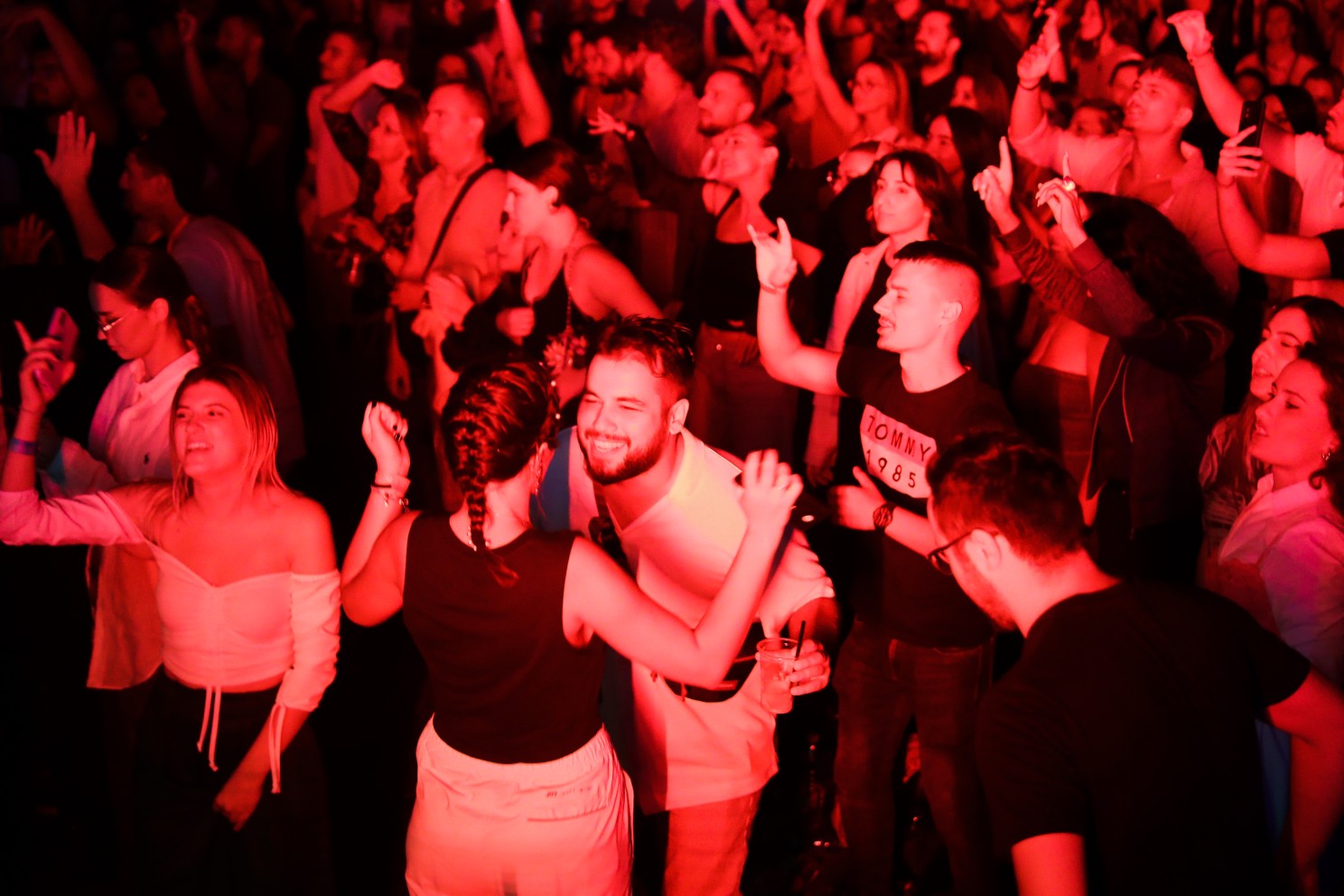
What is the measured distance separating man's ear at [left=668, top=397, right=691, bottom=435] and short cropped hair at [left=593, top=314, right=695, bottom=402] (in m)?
0.01

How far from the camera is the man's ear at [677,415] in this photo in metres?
2.51

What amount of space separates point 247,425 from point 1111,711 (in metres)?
1.84

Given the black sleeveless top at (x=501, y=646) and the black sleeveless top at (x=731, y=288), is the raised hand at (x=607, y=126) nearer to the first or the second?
the black sleeveless top at (x=731, y=288)

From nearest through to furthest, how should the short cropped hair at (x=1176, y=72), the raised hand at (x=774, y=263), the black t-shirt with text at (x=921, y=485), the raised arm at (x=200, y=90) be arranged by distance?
the black t-shirt with text at (x=921, y=485), the raised hand at (x=774, y=263), the short cropped hair at (x=1176, y=72), the raised arm at (x=200, y=90)

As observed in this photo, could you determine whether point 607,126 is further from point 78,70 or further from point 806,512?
point 806,512

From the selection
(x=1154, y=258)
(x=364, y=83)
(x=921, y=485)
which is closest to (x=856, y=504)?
(x=921, y=485)

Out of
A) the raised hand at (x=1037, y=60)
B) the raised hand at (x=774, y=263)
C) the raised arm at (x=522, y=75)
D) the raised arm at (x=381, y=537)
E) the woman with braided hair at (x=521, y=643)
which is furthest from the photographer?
the raised arm at (x=522, y=75)

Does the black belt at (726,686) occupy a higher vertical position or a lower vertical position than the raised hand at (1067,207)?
lower

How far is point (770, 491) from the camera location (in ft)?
6.61

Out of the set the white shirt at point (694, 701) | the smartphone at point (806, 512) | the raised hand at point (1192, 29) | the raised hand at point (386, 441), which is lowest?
the white shirt at point (694, 701)

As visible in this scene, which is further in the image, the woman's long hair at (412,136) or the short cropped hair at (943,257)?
the woman's long hair at (412,136)

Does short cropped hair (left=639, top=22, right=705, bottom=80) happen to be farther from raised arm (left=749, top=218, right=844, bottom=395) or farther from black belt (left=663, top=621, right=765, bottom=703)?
black belt (left=663, top=621, right=765, bottom=703)

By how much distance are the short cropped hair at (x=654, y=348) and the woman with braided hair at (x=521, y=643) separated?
27cm

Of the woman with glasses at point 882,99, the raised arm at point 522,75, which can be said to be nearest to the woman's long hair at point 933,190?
the woman with glasses at point 882,99
